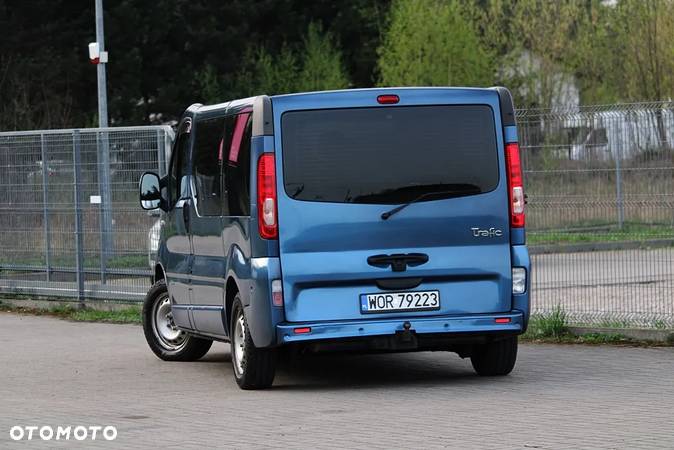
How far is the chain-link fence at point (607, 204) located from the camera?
15.3 m

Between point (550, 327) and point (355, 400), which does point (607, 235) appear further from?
point (355, 400)

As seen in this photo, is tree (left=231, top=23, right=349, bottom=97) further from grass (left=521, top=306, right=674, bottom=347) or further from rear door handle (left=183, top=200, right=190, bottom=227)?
rear door handle (left=183, top=200, right=190, bottom=227)

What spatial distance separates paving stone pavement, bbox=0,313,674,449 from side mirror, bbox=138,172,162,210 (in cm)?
139

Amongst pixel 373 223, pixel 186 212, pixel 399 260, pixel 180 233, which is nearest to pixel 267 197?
pixel 373 223

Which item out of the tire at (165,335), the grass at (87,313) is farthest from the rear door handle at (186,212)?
the grass at (87,313)

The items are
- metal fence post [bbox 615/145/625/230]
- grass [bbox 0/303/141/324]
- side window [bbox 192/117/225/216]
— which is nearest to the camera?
side window [bbox 192/117/225/216]

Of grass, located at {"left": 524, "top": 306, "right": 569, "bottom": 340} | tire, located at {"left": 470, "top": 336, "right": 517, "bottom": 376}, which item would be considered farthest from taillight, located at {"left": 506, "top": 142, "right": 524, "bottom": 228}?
grass, located at {"left": 524, "top": 306, "right": 569, "bottom": 340}

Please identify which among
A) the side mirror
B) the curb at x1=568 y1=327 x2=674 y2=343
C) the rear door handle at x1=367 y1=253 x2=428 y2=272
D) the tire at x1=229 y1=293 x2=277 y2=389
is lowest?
the curb at x1=568 y1=327 x2=674 y2=343

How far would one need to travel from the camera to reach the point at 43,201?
21578mm

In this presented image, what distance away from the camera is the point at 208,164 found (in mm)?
13117

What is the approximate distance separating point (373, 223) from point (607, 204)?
4.56 metres

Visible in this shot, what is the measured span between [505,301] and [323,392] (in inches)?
57.8

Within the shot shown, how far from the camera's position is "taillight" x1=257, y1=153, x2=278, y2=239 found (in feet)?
38.5

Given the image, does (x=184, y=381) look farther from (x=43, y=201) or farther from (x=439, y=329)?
(x=43, y=201)
